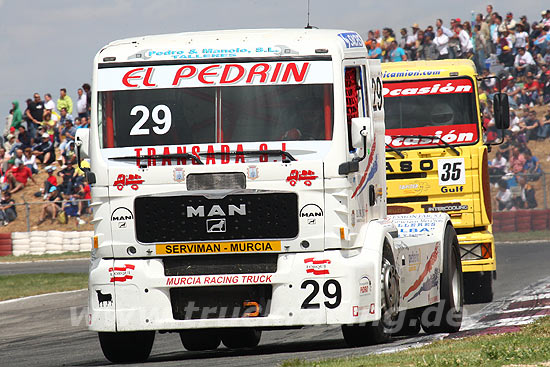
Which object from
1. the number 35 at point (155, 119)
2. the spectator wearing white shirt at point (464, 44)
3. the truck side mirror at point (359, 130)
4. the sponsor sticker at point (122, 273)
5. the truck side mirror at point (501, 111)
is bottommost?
the sponsor sticker at point (122, 273)

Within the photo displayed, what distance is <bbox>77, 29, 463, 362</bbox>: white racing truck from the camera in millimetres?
A: 9258

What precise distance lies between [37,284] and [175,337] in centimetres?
898

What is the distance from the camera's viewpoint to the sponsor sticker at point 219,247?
30.5 feet

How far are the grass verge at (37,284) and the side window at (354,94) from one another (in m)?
10.5

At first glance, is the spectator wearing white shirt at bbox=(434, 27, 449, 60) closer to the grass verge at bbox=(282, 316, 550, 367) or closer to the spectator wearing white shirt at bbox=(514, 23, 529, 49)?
the spectator wearing white shirt at bbox=(514, 23, 529, 49)

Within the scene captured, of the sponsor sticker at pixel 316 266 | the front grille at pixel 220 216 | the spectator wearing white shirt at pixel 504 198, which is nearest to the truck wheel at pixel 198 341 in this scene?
the front grille at pixel 220 216

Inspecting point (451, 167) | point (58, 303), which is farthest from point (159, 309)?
point (58, 303)

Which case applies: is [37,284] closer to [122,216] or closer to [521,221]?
[122,216]

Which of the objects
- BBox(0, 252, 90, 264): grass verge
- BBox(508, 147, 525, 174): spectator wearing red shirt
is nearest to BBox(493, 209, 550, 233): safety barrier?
BBox(508, 147, 525, 174): spectator wearing red shirt

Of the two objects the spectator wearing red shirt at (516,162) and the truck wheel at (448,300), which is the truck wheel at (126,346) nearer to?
the truck wheel at (448,300)

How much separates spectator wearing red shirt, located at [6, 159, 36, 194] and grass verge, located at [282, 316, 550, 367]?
26123mm

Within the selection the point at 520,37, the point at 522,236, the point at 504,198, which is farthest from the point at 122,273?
the point at 520,37

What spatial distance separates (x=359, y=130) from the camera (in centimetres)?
938

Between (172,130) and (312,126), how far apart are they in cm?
115
